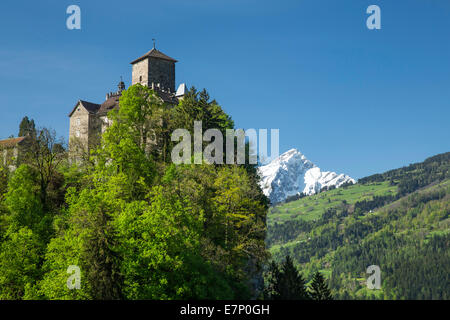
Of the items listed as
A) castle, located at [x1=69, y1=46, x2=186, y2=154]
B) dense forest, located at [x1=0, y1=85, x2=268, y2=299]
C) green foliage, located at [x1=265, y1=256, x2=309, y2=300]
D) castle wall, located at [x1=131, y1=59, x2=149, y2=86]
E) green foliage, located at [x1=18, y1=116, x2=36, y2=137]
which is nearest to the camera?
dense forest, located at [x1=0, y1=85, x2=268, y2=299]

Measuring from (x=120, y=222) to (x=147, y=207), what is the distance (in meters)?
3.08

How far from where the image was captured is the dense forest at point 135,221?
4028cm

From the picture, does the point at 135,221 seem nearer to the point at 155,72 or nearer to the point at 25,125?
the point at 155,72

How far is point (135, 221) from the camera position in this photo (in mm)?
42750

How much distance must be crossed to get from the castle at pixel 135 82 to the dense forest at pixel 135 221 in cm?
2182

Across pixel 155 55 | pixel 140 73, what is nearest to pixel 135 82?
pixel 140 73

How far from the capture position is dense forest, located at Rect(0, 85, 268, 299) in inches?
1586

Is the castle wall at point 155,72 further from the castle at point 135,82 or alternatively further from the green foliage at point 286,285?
the green foliage at point 286,285

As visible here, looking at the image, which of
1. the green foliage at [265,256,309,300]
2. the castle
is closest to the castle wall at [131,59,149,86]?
Result: the castle

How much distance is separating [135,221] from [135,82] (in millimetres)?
54597

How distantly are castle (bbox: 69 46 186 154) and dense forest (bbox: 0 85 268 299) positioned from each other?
2182 cm

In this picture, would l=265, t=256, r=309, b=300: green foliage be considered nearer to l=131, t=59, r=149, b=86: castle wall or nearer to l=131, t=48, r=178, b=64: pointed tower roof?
l=131, t=59, r=149, b=86: castle wall

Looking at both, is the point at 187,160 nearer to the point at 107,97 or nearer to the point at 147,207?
the point at 147,207
